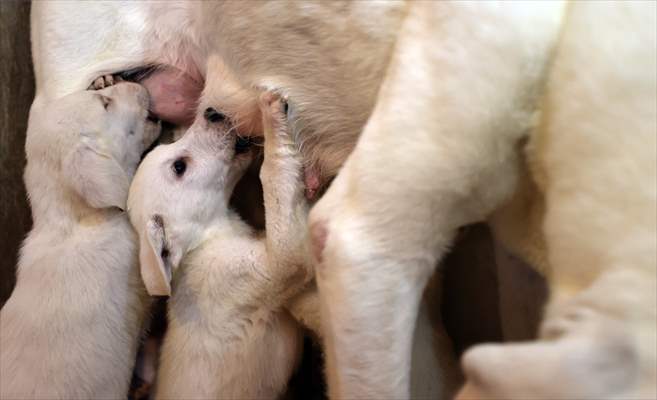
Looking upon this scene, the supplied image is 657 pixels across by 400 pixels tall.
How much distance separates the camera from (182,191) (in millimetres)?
1583

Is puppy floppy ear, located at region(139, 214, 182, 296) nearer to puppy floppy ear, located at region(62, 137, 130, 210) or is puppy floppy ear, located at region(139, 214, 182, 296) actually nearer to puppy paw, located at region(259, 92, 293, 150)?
puppy floppy ear, located at region(62, 137, 130, 210)

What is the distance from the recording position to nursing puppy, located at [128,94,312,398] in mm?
1517

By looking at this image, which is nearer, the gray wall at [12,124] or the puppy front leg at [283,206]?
the puppy front leg at [283,206]

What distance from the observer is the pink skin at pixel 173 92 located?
1.73 m

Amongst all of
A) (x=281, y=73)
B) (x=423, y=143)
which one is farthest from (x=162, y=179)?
(x=423, y=143)

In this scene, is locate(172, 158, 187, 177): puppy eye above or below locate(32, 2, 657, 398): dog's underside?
below

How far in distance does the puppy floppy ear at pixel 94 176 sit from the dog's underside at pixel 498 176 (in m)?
0.50

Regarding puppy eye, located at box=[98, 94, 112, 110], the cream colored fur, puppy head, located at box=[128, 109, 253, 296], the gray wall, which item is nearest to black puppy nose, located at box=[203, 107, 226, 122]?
puppy head, located at box=[128, 109, 253, 296]

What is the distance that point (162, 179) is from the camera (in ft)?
5.16

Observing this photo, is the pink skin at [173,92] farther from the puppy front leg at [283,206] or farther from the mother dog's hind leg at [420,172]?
the mother dog's hind leg at [420,172]

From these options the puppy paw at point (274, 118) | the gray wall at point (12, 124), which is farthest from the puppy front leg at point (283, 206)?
the gray wall at point (12, 124)

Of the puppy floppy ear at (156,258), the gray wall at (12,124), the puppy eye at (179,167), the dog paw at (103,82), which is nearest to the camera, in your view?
the puppy floppy ear at (156,258)

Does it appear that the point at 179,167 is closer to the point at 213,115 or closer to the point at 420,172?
the point at 213,115

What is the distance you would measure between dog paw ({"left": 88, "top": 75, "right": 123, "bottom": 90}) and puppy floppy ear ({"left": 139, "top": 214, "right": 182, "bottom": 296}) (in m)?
0.37
